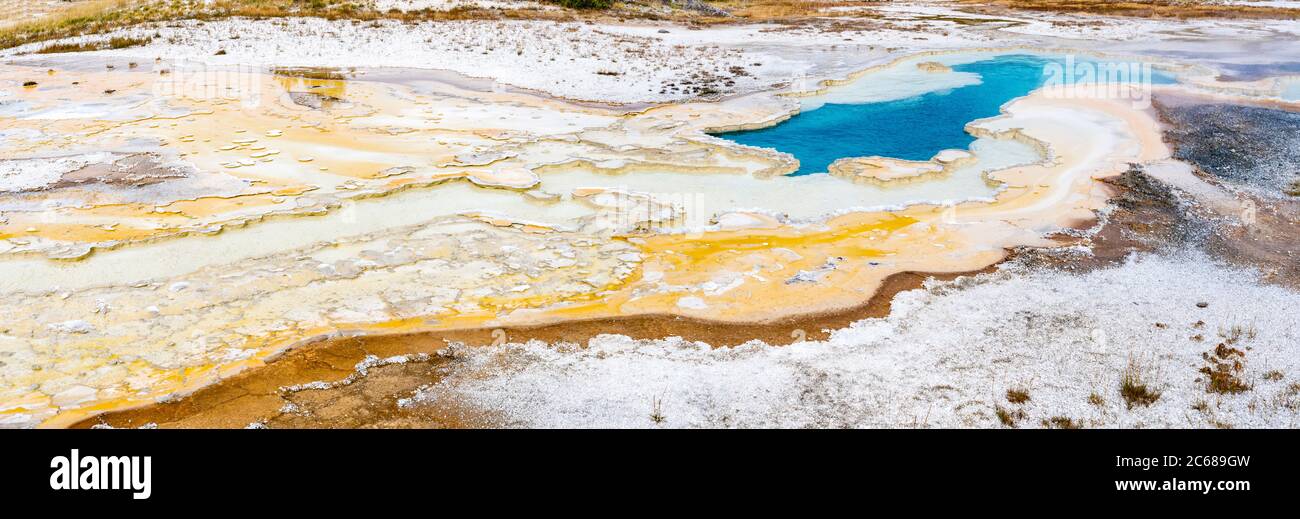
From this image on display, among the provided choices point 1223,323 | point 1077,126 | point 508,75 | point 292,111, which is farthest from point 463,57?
point 1223,323

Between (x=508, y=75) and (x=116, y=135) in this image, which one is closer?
(x=116, y=135)

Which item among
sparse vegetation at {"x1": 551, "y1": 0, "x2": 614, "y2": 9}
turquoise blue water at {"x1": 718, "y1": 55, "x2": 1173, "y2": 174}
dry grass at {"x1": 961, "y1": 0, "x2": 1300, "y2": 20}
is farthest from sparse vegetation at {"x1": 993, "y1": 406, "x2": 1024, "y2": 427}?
dry grass at {"x1": 961, "y1": 0, "x2": 1300, "y2": 20}

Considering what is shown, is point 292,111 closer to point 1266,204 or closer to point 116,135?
point 116,135

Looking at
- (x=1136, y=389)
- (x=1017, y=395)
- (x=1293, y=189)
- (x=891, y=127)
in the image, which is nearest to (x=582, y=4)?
(x=891, y=127)

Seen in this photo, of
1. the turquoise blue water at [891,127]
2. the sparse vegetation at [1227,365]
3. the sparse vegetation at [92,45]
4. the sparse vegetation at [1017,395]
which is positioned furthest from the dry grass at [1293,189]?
the sparse vegetation at [92,45]

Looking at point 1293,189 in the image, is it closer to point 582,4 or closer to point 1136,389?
point 1136,389

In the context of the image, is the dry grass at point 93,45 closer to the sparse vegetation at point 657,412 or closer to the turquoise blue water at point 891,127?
the turquoise blue water at point 891,127
